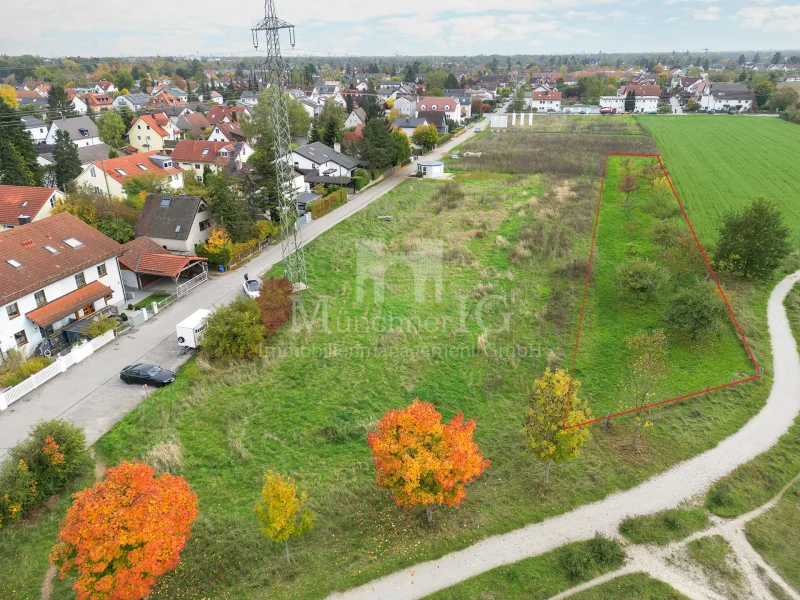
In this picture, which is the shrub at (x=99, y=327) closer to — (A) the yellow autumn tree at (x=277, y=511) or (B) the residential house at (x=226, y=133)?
(A) the yellow autumn tree at (x=277, y=511)

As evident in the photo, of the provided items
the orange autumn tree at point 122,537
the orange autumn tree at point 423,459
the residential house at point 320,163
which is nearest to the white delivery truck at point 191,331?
the orange autumn tree at point 122,537

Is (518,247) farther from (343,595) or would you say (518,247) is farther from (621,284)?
(343,595)

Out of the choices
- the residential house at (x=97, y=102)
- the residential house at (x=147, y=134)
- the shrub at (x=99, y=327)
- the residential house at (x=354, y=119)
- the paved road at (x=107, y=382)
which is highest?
the residential house at (x=97, y=102)

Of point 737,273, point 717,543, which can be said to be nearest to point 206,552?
point 717,543

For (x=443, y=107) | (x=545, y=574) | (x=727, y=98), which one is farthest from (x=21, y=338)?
(x=727, y=98)

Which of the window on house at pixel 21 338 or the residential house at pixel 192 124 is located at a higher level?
the residential house at pixel 192 124

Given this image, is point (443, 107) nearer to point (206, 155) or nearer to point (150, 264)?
point (206, 155)

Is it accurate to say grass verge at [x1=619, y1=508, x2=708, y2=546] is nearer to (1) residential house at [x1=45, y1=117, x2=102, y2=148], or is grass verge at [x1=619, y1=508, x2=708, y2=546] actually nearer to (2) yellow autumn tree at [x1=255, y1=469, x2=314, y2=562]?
(2) yellow autumn tree at [x1=255, y1=469, x2=314, y2=562]
